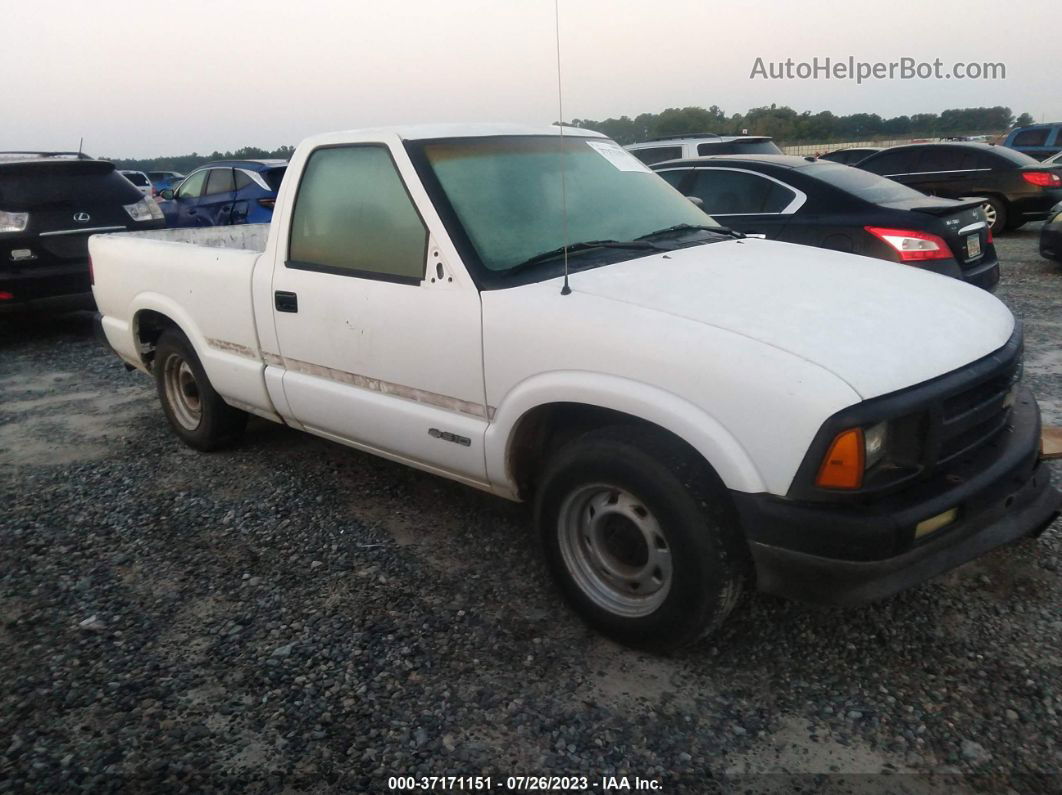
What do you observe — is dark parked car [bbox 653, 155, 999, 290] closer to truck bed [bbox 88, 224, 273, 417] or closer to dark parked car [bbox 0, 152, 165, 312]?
truck bed [bbox 88, 224, 273, 417]

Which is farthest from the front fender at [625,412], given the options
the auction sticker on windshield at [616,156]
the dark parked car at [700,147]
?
the dark parked car at [700,147]

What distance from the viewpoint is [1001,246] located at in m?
11.9

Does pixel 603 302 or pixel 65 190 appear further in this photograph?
pixel 65 190

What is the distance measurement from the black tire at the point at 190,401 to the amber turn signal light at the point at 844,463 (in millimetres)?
3466

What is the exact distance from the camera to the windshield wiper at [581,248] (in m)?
3.08

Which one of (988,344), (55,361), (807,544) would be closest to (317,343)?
(807,544)

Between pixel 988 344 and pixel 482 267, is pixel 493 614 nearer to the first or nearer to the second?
pixel 482 267

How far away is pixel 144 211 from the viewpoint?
28.1 feet

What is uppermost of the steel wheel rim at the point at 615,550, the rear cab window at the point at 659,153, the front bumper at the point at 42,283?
the rear cab window at the point at 659,153

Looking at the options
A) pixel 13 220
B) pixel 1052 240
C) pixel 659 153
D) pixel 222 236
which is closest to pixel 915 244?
pixel 1052 240

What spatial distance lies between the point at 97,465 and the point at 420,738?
328cm

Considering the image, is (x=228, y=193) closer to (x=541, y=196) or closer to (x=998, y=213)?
(x=541, y=196)

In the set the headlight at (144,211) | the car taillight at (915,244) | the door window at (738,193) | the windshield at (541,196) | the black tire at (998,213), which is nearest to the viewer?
the windshield at (541,196)

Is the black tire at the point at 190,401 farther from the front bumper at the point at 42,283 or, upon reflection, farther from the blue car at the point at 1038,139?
the blue car at the point at 1038,139
